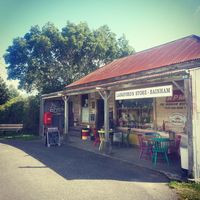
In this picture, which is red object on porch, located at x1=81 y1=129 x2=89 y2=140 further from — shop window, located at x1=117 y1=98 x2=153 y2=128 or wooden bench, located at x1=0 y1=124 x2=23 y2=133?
wooden bench, located at x1=0 y1=124 x2=23 y2=133

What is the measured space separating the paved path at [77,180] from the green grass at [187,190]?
0.18m

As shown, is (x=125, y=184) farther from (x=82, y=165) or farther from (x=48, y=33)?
(x=48, y=33)

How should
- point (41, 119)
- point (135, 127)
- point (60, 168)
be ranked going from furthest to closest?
1. point (41, 119)
2. point (135, 127)
3. point (60, 168)

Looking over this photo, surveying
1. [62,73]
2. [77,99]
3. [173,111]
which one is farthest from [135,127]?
[62,73]

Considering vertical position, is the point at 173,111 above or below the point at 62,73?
below

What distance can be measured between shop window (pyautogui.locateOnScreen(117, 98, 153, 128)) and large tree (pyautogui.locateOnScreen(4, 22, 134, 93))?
455 inches

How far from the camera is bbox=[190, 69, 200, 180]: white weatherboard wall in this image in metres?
5.70

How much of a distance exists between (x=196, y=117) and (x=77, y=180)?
367cm

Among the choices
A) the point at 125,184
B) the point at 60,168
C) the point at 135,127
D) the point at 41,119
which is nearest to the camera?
the point at 125,184

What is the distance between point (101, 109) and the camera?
14219mm

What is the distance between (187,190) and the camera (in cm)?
506

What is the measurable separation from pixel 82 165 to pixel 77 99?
9.54 metres

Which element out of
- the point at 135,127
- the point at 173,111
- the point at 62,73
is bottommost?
the point at 135,127

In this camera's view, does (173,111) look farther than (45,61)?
No
